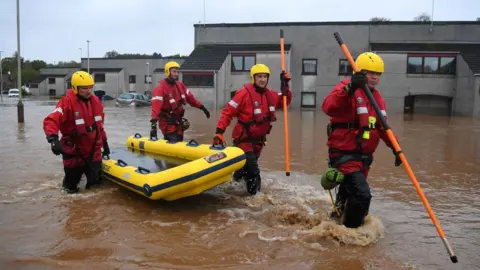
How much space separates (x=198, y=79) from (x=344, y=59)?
976 centimetres

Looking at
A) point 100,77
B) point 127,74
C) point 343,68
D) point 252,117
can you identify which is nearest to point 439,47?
point 343,68

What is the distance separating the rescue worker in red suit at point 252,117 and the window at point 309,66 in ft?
78.7

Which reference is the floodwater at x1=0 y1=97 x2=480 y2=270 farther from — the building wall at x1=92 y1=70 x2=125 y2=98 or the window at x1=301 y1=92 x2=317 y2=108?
the building wall at x1=92 y1=70 x2=125 y2=98

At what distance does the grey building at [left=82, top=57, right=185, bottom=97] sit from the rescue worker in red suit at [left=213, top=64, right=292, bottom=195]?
41245 millimetres

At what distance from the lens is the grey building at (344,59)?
26.6 meters

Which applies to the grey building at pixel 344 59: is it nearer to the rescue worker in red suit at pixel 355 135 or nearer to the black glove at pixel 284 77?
the black glove at pixel 284 77

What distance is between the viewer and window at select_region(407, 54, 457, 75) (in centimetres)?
2647

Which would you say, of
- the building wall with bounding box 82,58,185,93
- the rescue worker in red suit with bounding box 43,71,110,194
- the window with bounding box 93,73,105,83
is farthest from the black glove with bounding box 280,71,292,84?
the window with bounding box 93,73,105,83

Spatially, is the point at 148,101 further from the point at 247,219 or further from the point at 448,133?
the point at 247,219

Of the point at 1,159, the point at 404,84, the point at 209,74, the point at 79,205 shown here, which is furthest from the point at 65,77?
the point at 79,205

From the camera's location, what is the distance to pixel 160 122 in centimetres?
747

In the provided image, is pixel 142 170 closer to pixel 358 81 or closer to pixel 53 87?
pixel 358 81

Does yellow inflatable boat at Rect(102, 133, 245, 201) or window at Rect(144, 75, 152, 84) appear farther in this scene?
window at Rect(144, 75, 152, 84)

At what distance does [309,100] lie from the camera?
29281mm
